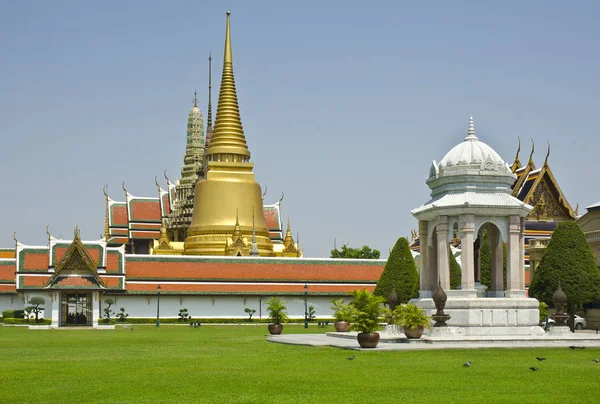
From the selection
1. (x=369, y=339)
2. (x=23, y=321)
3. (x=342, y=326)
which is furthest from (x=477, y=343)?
(x=23, y=321)

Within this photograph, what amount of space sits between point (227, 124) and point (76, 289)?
24756 mm

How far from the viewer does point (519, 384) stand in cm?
1505

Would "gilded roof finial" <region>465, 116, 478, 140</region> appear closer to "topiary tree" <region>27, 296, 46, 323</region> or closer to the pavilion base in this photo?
the pavilion base

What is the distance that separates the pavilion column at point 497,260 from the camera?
99.1ft

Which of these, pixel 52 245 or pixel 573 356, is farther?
pixel 52 245

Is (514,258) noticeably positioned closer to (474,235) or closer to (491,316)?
(474,235)

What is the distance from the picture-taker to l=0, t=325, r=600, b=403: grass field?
44.8 feet

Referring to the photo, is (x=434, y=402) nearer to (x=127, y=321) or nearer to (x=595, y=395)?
(x=595, y=395)

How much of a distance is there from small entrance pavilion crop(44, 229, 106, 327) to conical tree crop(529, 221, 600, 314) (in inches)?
970

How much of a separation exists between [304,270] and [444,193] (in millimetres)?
30966

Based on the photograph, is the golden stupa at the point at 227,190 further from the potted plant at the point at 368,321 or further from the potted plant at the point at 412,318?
the potted plant at the point at 368,321

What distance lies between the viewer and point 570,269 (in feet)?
137

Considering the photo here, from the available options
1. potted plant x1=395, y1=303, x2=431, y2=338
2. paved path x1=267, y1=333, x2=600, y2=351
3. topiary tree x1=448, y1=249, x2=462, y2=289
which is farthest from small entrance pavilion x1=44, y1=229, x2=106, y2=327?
potted plant x1=395, y1=303, x2=431, y2=338

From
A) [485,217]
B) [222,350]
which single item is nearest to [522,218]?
[485,217]
